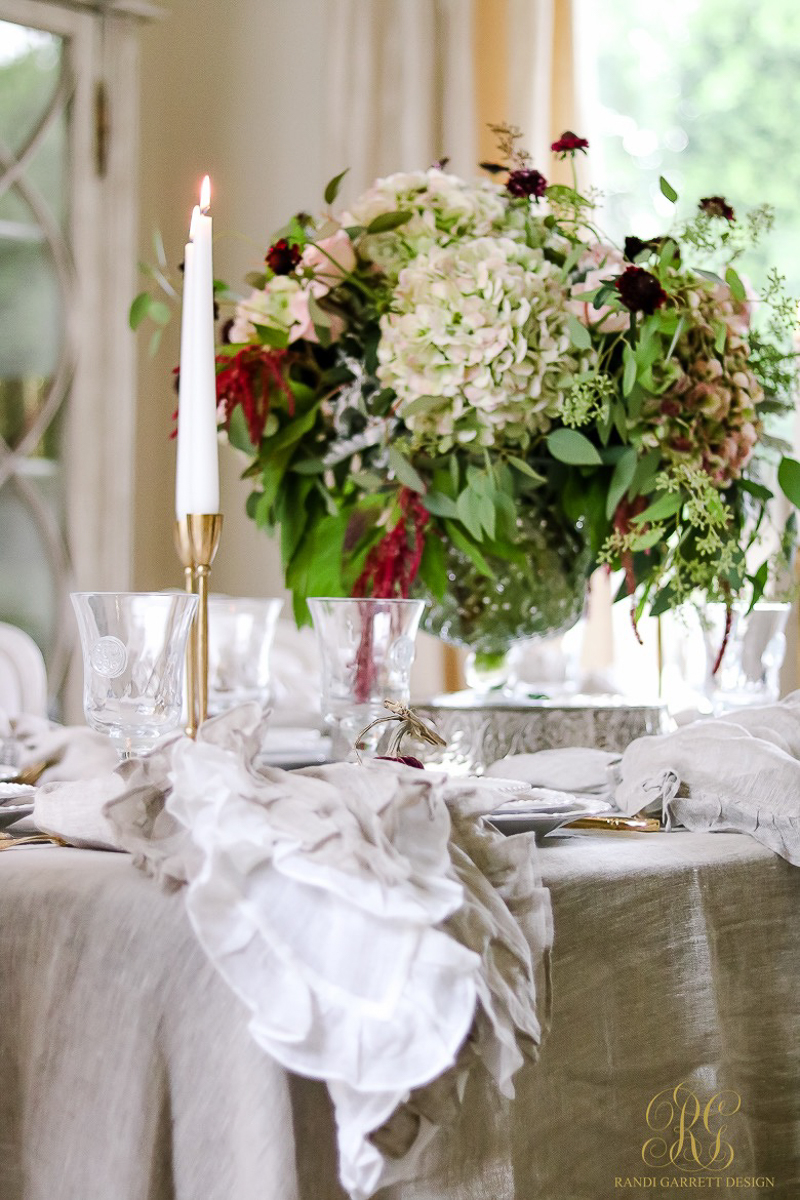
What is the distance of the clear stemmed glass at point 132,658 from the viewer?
760mm

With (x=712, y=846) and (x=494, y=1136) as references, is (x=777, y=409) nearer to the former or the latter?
(x=712, y=846)

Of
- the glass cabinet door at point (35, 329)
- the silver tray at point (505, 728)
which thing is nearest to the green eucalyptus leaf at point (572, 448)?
the silver tray at point (505, 728)

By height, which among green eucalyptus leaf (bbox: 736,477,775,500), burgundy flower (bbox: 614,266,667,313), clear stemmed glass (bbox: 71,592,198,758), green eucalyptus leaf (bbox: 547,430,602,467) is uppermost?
burgundy flower (bbox: 614,266,667,313)

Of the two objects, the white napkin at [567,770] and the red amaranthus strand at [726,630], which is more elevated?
the red amaranthus strand at [726,630]

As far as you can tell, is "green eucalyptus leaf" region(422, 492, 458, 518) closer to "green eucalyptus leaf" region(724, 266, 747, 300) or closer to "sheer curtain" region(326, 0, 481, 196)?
"green eucalyptus leaf" region(724, 266, 747, 300)

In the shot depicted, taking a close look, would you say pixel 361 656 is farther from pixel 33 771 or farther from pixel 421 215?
pixel 421 215

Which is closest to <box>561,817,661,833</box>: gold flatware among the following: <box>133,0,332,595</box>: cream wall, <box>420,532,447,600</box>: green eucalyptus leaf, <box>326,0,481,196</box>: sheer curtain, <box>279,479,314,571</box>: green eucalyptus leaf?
<box>420,532,447,600</box>: green eucalyptus leaf

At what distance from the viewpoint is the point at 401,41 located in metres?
3.14

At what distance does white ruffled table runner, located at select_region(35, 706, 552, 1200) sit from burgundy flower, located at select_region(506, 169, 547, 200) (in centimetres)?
67

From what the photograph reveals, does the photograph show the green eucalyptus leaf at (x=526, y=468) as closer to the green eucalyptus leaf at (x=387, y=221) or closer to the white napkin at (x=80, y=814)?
the green eucalyptus leaf at (x=387, y=221)

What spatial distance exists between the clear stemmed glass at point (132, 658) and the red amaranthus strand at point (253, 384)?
37 cm

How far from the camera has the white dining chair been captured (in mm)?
1758

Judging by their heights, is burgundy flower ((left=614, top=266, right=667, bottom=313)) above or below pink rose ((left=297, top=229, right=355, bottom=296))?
below

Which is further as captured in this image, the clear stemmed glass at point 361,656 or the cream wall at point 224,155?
the cream wall at point 224,155
